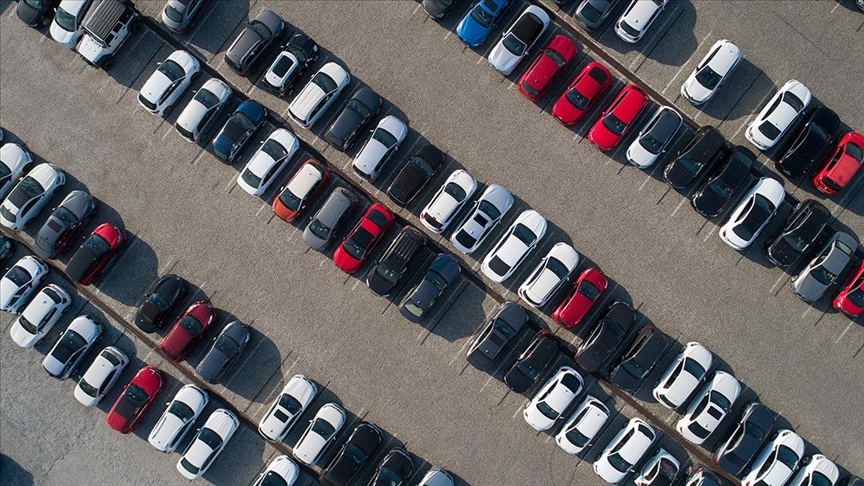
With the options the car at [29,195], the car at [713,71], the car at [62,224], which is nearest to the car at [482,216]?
the car at [713,71]

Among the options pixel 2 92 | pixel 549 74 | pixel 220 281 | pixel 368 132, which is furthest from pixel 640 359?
pixel 2 92

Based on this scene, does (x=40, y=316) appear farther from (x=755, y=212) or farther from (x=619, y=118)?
(x=755, y=212)

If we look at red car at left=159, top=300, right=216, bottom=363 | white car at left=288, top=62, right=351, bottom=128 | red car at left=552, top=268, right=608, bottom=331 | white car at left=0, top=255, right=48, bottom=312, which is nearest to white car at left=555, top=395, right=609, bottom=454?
red car at left=552, top=268, right=608, bottom=331

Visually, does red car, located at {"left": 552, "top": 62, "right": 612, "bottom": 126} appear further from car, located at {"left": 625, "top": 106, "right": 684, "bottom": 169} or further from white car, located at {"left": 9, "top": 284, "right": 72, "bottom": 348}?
white car, located at {"left": 9, "top": 284, "right": 72, "bottom": 348}

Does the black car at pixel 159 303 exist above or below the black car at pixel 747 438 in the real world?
below

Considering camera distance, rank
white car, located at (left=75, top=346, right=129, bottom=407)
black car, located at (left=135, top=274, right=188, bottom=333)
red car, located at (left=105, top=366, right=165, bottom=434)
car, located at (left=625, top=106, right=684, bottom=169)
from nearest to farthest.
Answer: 1. car, located at (left=625, top=106, right=684, bottom=169)
2. black car, located at (left=135, top=274, right=188, bottom=333)
3. red car, located at (left=105, top=366, right=165, bottom=434)
4. white car, located at (left=75, top=346, right=129, bottom=407)

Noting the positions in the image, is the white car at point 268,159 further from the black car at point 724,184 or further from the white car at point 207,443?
the black car at point 724,184

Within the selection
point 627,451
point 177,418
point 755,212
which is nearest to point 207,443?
point 177,418
